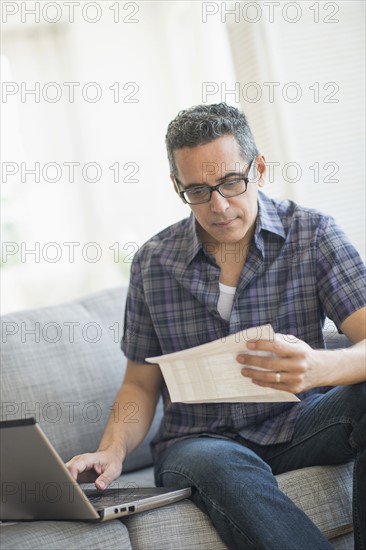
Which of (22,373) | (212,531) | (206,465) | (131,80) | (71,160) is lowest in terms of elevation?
(212,531)

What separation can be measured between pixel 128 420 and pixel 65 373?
29 cm

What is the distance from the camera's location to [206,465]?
1495mm

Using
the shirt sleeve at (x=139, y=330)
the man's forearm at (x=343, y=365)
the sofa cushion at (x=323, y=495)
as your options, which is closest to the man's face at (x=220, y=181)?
the shirt sleeve at (x=139, y=330)

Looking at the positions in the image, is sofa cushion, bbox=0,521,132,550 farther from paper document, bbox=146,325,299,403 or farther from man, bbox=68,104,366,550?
paper document, bbox=146,325,299,403

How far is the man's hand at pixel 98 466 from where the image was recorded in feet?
5.07

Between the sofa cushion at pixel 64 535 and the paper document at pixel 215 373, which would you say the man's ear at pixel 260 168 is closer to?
the paper document at pixel 215 373

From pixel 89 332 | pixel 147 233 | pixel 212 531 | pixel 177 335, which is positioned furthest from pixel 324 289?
pixel 147 233

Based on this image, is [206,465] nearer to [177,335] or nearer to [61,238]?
[177,335]

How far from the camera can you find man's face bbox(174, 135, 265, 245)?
164 centimetres

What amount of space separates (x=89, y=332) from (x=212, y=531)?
2.54 ft

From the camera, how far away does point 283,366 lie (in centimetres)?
134

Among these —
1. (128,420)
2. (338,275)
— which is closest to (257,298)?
(338,275)

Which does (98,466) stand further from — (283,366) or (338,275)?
(338,275)

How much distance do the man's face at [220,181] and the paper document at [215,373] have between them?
1.24 ft
